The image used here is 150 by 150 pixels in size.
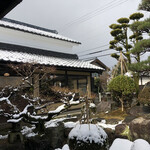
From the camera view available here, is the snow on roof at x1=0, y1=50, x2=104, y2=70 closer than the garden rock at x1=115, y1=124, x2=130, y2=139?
No

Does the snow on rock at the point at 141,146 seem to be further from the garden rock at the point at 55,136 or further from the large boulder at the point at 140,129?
the garden rock at the point at 55,136

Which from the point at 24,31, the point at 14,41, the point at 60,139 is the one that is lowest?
the point at 60,139

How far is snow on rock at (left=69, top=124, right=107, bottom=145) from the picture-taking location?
299cm

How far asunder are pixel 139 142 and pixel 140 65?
5.89 m

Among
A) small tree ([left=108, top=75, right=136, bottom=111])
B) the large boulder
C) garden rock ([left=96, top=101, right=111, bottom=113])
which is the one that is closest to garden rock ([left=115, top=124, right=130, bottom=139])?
the large boulder

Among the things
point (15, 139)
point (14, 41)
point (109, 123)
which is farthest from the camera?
point (14, 41)

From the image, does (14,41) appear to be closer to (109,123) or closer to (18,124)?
(18,124)

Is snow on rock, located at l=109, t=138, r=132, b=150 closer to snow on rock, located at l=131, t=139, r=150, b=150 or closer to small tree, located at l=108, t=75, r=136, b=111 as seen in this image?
snow on rock, located at l=131, t=139, r=150, b=150

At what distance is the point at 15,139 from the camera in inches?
193

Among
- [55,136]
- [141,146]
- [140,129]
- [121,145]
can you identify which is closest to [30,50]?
[55,136]

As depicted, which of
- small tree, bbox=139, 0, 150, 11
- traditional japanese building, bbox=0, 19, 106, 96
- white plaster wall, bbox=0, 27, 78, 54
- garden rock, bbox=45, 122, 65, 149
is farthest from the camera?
white plaster wall, bbox=0, 27, 78, 54

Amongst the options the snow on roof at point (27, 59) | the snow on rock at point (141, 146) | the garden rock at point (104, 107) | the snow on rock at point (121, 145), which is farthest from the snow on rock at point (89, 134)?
the garden rock at point (104, 107)

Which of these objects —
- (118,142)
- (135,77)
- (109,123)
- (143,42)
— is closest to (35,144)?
(118,142)

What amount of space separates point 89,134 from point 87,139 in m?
0.11
